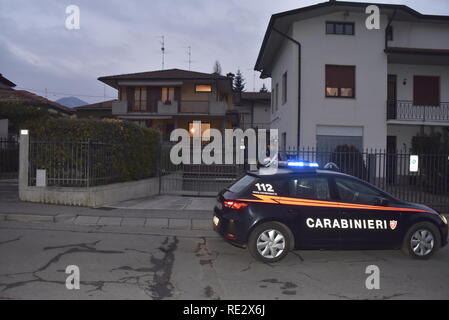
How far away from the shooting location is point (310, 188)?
6980 mm

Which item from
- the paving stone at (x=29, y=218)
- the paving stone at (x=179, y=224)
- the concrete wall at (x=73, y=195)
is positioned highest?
the concrete wall at (x=73, y=195)

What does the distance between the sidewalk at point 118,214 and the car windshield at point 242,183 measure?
2.56 m

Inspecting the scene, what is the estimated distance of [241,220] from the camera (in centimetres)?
661

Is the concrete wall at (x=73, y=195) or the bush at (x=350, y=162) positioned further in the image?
the bush at (x=350, y=162)

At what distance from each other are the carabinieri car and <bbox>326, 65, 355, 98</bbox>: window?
513 inches

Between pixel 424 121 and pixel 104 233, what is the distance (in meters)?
17.0

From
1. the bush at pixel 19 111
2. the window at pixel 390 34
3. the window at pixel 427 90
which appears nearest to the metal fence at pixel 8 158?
the bush at pixel 19 111

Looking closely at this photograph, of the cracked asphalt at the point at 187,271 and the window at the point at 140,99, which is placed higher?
the window at the point at 140,99

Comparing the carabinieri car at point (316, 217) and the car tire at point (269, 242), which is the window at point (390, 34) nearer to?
the carabinieri car at point (316, 217)

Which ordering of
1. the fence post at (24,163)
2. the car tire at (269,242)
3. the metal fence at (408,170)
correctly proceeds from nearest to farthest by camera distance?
the car tire at (269,242), the fence post at (24,163), the metal fence at (408,170)

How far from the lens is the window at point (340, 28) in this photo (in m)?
19.4

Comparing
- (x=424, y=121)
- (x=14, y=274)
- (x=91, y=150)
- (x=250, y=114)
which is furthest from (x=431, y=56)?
(x=250, y=114)
